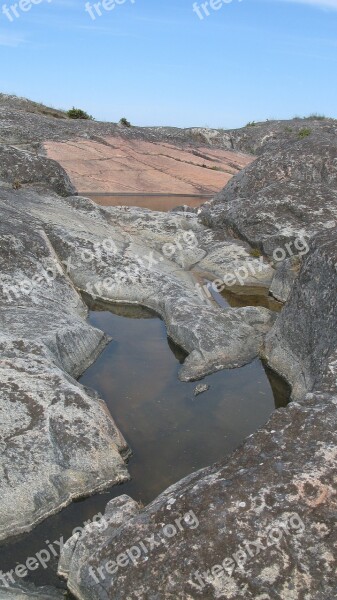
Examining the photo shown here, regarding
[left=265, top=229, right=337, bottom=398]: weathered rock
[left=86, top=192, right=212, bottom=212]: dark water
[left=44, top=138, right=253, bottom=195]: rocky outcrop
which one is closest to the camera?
[left=265, top=229, right=337, bottom=398]: weathered rock

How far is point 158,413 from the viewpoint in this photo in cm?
1078

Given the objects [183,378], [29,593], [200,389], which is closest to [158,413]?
[200,389]

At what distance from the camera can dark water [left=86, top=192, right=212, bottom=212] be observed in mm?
31734

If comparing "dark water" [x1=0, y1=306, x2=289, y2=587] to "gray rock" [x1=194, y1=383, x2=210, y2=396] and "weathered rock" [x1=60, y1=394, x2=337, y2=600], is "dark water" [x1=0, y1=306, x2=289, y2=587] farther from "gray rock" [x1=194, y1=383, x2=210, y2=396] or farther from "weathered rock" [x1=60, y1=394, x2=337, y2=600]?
"weathered rock" [x1=60, y1=394, x2=337, y2=600]

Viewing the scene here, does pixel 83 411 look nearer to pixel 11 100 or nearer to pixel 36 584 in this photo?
pixel 36 584

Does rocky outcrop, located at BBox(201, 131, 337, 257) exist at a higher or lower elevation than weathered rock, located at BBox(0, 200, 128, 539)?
higher

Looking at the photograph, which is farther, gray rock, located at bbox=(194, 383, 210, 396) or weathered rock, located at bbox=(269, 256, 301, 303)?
weathered rock, located at bbox=(269, 256, 301, 303)

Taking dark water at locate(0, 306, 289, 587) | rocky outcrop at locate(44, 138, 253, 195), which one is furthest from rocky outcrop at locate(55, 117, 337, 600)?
rocky outcrop at locate(44, 138, 253, 195)

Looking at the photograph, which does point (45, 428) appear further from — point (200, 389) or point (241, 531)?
point (200, 389)

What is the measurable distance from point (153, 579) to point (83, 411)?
3373 mm

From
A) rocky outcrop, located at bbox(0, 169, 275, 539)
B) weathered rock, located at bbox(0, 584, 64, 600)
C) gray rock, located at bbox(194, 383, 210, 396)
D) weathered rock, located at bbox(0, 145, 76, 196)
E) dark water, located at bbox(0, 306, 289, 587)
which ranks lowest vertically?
weathered rock, located at bbox(0, 584, 64, 600)

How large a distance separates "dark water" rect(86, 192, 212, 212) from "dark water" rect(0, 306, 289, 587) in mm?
17746

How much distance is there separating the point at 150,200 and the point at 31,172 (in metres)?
10.1

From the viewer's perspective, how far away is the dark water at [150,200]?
3173 centimetres
